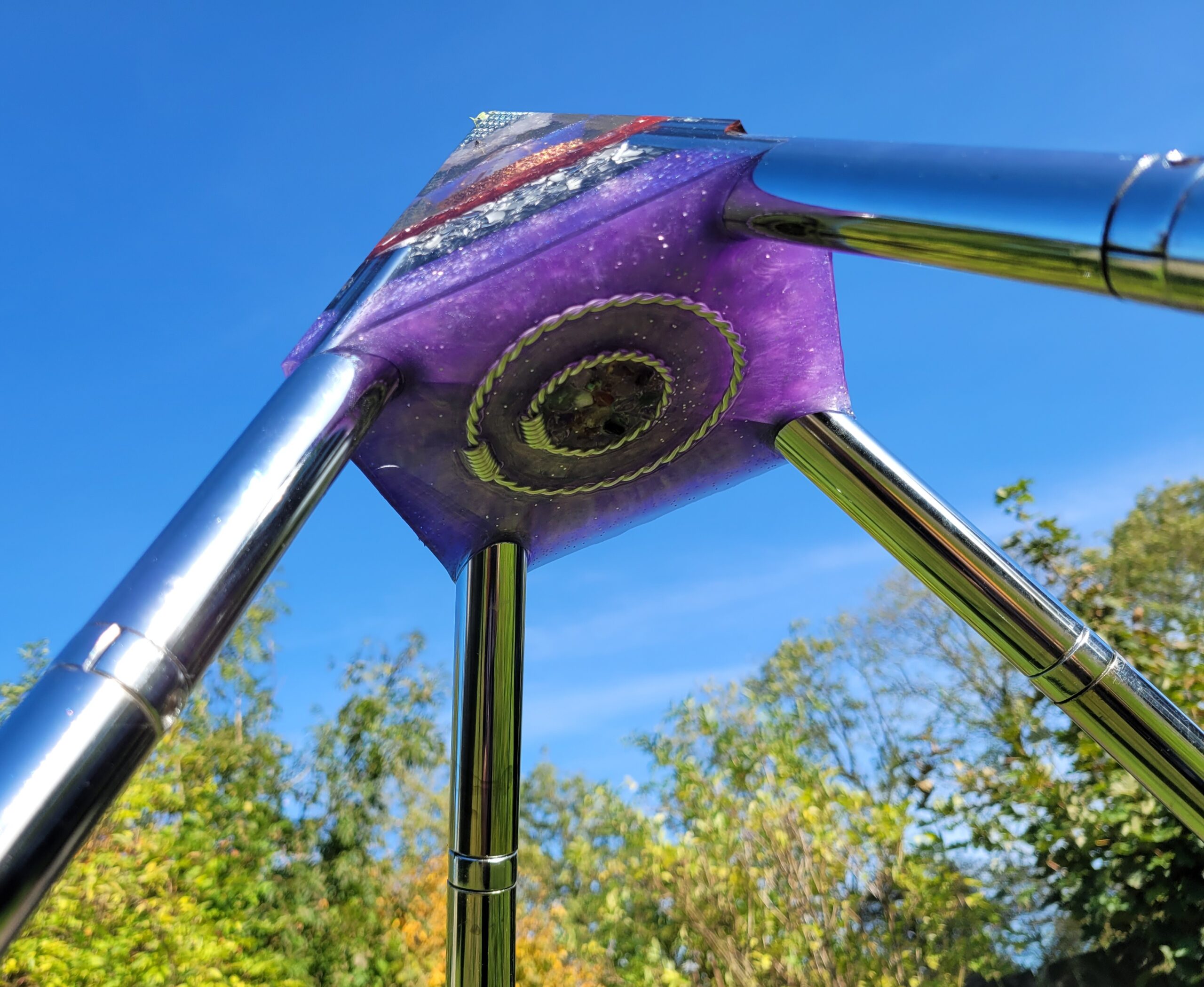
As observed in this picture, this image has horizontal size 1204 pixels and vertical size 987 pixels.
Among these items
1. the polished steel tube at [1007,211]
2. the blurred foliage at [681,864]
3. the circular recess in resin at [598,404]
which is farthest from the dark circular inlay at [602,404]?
the blurred foliage at [681,864]

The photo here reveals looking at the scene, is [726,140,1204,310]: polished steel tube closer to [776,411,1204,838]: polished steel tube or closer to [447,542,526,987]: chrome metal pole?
[776,411,1204,838]: polished steel tube

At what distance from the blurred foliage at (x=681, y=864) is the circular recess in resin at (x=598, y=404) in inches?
175

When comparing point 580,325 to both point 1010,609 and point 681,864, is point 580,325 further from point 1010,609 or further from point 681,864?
point 681,864

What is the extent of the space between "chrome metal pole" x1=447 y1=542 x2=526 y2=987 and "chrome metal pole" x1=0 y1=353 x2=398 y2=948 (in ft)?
5.54

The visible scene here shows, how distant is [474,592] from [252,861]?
6.22 metres

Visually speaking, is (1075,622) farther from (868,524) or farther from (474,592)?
(474,592)

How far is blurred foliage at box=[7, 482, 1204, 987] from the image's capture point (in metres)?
6.89

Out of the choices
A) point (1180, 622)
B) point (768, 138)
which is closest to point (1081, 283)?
point (768, 138)

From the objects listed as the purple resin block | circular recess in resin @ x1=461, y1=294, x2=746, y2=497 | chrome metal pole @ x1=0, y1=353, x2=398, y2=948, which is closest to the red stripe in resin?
the purple resin block

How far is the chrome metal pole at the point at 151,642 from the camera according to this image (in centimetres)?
156

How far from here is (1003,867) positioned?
12.3 meters

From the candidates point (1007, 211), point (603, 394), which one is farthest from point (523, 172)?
point (1007, 211)

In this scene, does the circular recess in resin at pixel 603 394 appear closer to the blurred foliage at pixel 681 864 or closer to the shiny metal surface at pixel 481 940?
the shiny metal surface at pixel 481 940

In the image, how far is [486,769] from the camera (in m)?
3.99
